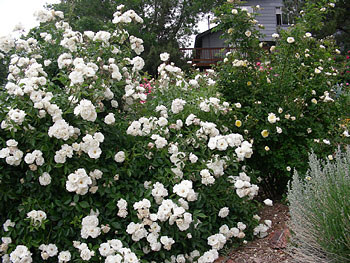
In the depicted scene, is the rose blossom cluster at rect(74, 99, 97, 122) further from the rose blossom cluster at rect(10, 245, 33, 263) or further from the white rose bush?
the rose blossom cluster at rect(10, 245, 33, 263)

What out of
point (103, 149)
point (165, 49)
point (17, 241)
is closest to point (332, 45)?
point (103, 149)

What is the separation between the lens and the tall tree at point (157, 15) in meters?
18.5

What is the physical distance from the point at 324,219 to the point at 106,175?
1.47 m

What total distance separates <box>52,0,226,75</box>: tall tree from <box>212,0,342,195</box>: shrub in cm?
1430

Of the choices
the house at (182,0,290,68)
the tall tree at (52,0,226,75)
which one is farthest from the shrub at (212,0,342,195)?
the house at (182,0,290,68)

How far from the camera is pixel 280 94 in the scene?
3.66 metres

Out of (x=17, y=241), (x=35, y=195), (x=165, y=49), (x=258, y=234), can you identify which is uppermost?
(x=165, y=49)

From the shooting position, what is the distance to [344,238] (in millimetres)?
2102

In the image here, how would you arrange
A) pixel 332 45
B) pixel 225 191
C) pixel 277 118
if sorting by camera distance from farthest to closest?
pixel 332 45
pixel 277 118
pixel 225 191

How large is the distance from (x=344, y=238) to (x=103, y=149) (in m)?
1.70

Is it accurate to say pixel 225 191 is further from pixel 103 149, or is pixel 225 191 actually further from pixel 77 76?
pixel 77 76

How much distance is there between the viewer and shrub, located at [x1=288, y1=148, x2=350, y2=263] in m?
2.07

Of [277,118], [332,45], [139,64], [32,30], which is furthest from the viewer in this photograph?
[332,45]

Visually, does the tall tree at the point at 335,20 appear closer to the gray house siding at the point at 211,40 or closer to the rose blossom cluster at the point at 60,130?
the gray house siding at the point at 211,40
